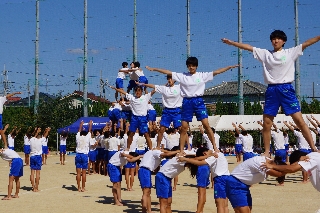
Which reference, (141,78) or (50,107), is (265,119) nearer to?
(141,78)

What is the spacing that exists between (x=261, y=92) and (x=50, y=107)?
2726 centimetres

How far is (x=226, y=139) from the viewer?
48.7 m

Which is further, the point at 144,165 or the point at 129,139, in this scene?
the point at 129,139

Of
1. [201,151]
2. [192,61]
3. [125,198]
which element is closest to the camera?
[201,151]

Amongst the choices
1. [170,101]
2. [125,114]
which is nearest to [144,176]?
[170,101]

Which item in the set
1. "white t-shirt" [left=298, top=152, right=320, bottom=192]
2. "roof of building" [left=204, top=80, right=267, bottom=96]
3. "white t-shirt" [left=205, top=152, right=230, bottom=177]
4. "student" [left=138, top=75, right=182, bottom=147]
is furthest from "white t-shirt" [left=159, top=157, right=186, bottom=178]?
"roof of building" [left=204, top=80, right=267, bottom=96]

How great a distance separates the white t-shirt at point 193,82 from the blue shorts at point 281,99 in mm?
3067

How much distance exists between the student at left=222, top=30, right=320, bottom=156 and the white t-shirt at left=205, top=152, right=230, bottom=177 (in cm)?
185

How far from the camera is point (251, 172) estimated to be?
357 inches

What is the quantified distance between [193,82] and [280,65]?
132 inches

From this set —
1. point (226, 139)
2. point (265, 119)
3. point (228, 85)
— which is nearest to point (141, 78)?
point (265, 119)

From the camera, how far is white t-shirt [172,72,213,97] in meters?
14.2

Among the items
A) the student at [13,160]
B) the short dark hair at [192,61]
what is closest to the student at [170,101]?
the short dark hair at [192,61]

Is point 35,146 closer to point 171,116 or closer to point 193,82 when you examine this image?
point 171,116
